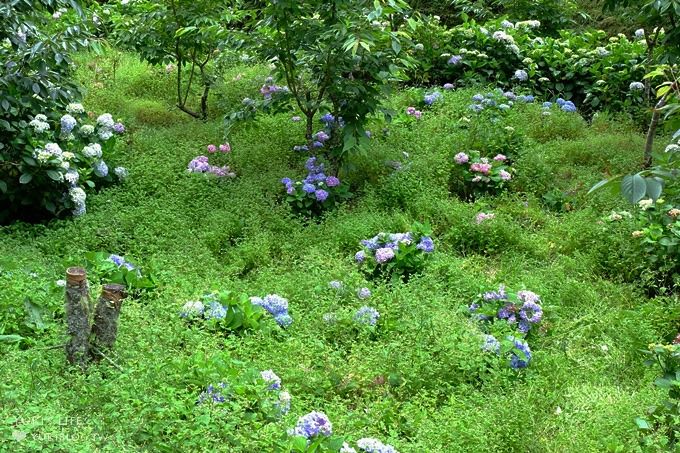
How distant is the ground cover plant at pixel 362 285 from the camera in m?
2.80

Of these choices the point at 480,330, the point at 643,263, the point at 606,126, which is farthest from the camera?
the point at 606,126

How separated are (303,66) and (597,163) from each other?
2.62 meters

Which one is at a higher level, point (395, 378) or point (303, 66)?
point (303, 66)

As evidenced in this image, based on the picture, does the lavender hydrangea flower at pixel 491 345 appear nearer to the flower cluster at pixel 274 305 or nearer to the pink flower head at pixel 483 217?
the flower cluster at pixel 274 305

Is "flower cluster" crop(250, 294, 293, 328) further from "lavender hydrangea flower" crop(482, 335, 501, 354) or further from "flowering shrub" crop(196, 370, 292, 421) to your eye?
"lavender hydrangea flower" crop(482, 335, 501, 354)

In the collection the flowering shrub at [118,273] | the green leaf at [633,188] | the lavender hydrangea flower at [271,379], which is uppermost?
the green leaf at [633,188]

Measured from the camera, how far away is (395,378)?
11.0 feet

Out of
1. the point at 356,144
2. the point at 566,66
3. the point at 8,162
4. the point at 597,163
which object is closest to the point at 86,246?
the point at 8,162

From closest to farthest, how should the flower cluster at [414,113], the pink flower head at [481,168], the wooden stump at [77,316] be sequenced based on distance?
the wooden stump at [77,316] → the pink flower head at [481,168] → the flower cluster at [414,113]

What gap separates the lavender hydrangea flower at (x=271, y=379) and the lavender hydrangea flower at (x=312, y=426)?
31 centimetres

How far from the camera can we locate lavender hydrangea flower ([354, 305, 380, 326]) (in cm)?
378

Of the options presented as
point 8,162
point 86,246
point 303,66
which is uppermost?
point 303,66

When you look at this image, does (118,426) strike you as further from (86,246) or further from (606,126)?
(606,126)

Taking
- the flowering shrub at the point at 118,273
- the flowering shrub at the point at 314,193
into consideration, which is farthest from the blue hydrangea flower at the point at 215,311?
the flowering shrub at the point at 314,193
